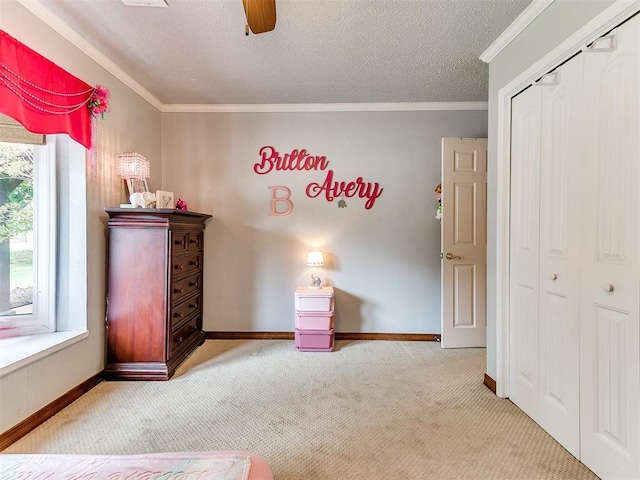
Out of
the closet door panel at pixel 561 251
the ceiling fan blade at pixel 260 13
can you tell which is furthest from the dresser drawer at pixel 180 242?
the closet door panel at pixel 561 251

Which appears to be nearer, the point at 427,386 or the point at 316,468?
the point at 316,468

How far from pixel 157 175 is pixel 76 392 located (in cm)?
209

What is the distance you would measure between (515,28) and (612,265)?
1.58 meters

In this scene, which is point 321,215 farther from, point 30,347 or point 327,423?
point 30,347

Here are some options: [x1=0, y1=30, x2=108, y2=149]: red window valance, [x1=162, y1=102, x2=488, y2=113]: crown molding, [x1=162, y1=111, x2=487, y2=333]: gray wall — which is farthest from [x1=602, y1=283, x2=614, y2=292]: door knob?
[x1=0, y1=30, x2=108, y2=149]: red window valance

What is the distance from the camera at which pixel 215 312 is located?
3.40m

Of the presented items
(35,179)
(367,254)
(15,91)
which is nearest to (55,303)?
(35,179)

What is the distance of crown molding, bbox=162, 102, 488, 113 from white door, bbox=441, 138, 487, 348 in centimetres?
54

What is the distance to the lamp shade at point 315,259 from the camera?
124 inches

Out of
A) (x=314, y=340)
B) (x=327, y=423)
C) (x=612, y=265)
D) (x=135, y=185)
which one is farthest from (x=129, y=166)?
(x=612, y=265)

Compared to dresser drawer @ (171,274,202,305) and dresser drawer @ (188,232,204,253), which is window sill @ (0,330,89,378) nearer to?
dresser drawer @ (171,274,202,305)

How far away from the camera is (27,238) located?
6.84 ft

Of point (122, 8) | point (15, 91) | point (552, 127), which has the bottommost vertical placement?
point (552, 127)

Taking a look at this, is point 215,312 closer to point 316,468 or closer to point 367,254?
point 367,254
